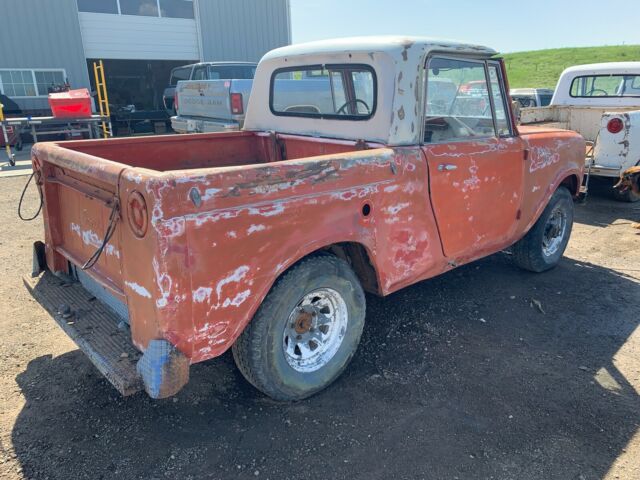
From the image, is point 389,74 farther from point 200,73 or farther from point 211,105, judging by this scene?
point 200,73

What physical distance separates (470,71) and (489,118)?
1.28 ft

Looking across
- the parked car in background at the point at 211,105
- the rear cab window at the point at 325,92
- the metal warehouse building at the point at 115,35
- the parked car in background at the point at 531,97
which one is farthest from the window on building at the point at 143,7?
the rear cab window at the point at 325,92

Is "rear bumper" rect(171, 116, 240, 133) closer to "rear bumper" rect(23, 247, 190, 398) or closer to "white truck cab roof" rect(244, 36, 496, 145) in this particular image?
"white truck cab roof" rect(244, 36, 496, 145)

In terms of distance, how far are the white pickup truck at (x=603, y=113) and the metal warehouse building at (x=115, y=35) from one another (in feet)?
47.7

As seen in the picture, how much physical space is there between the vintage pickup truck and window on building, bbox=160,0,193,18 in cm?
1689

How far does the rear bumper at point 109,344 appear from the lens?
2234mm

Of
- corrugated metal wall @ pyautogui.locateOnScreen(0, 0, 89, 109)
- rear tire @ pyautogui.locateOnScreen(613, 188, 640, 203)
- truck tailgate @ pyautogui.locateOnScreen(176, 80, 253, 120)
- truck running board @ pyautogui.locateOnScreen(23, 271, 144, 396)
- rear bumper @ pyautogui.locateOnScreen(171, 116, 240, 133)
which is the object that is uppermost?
corrugated metal wall @ pyautogui.locateOnScreen(0, 0, 89, 109)

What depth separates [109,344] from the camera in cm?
256

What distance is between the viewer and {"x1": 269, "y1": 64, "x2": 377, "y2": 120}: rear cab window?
342 cm

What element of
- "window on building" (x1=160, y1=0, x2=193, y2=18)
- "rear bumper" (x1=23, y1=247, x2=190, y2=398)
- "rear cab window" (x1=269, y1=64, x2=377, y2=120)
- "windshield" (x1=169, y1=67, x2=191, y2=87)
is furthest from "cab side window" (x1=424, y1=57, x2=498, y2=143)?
"window on building" (x1=160, y1=0, x2=193, y2=18)

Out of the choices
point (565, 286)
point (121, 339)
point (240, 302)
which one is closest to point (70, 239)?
point (121, 339)

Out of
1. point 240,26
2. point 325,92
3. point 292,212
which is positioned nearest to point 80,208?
point 292,212

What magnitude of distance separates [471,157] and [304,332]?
5.63 ft

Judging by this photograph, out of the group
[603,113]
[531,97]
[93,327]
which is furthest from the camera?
[531,97]
